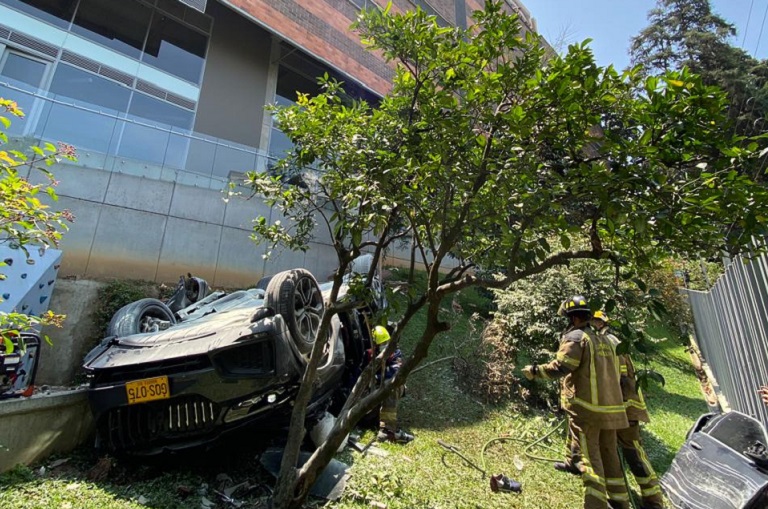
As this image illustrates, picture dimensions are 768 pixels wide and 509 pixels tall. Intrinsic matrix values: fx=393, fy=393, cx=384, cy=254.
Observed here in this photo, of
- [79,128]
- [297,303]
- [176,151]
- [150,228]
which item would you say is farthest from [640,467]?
[79,128]

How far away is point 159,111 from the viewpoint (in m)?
10.0

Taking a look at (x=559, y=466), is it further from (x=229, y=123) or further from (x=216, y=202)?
(x=229, y=123)

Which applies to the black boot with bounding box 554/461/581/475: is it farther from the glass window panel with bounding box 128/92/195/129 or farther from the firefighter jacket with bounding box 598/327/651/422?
the glass window panel with bounding box 128/92/195/129

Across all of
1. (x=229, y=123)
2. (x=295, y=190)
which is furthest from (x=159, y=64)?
(x=295, y=190)

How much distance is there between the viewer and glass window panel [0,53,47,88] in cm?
816

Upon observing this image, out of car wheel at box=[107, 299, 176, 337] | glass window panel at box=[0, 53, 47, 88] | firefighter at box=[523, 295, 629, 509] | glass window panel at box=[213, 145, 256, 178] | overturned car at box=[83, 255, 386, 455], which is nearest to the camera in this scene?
overturned car at box=[83, 255, 386, 455]

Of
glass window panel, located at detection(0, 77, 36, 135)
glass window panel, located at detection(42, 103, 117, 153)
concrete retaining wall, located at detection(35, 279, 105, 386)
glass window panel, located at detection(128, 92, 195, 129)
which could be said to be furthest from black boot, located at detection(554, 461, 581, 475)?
glass window panel, located at detection(128, 92, 195, 129)

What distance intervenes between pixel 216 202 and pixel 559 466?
24.2 feet

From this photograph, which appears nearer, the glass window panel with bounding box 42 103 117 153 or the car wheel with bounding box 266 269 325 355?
the car wheel with bounding box 266 269 325 355

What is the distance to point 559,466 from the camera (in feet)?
13.7

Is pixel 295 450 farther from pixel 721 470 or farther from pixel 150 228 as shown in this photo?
pixel 150 228

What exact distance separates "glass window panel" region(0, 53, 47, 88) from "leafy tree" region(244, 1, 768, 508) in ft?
29.0

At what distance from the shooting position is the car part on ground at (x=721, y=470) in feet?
8.96

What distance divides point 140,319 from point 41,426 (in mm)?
1483
